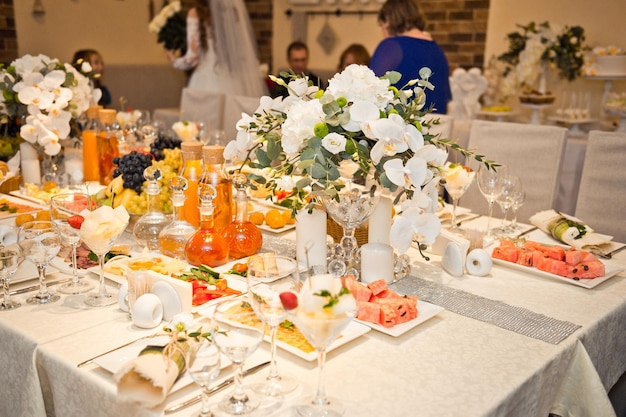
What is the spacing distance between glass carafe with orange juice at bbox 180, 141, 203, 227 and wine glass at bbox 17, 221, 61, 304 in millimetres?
422

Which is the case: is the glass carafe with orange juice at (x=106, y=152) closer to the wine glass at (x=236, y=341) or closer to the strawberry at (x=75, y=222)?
the strawberry at (x=75, y=222)

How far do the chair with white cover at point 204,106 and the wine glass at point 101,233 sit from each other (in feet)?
8.39

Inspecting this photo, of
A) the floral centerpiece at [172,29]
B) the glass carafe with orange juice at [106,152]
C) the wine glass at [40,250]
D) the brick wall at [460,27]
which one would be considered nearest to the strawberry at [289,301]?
the wine glass at [40,250]

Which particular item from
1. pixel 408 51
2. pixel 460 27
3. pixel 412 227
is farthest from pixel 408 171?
pixel 460 27

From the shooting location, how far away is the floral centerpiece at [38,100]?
2465mm

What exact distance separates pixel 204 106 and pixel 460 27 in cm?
264

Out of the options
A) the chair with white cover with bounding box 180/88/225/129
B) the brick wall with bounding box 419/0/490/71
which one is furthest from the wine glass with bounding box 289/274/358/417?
the brick wall with bounding box 419/0/490/71

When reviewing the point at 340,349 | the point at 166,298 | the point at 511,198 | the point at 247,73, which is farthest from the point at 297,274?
the point at 247,73

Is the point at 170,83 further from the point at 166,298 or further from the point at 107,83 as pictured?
the point at 166,298

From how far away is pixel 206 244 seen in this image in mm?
1674

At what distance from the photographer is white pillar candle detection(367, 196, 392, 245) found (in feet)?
5.51

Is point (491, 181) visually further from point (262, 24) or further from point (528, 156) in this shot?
point (262, 24)

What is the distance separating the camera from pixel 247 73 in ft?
16.9

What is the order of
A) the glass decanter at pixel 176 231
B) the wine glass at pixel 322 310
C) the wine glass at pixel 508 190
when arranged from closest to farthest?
1. the wine glass at pixel 322 310
2. the glass decanter at pixel 176 231
3. the wine glass at pixel 508 190
